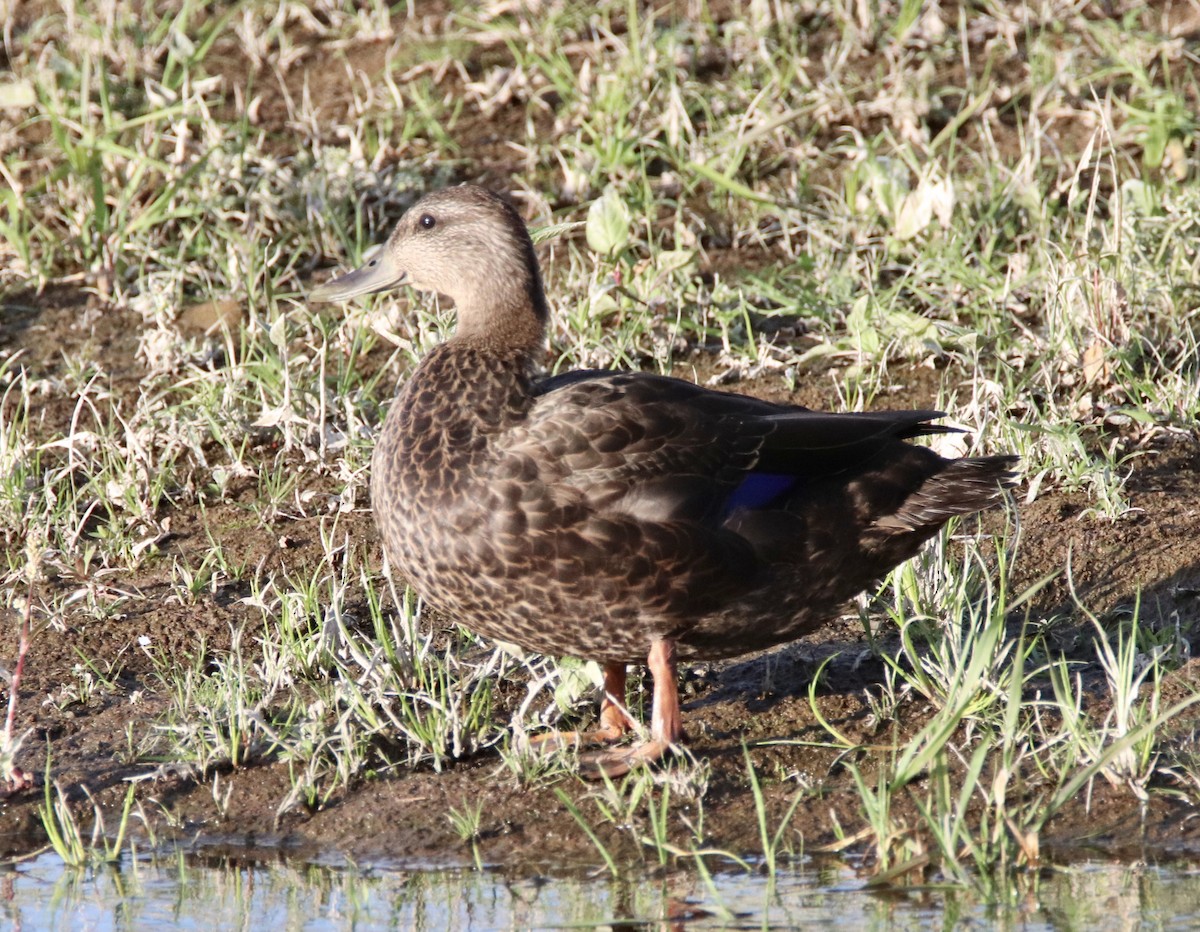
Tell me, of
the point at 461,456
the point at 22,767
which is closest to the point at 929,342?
the point at 461,456

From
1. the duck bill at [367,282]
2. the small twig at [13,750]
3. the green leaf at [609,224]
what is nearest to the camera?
the small twig at [13,750]

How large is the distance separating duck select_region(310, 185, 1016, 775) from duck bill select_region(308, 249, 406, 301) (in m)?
0.61

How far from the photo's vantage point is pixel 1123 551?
5164mm

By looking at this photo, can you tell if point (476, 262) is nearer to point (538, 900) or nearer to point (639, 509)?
point (639, 509)

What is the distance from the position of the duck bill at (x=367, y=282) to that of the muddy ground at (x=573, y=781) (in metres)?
0.74

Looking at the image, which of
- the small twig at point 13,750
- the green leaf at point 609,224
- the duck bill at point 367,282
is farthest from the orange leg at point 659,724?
the green leaf at point 609,224

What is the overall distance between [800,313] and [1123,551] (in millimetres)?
1591

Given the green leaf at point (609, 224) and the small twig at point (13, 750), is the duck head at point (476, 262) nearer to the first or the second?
the green leaf at point (609, 224)

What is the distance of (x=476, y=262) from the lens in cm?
498

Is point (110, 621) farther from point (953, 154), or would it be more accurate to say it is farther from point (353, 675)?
point (953, 154)

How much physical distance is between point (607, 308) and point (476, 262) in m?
1.29

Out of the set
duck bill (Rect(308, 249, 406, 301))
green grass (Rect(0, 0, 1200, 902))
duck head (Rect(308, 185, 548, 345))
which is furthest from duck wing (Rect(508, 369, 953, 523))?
duck bill (Rect(308, 249, 406, 301))

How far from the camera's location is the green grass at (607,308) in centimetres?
438

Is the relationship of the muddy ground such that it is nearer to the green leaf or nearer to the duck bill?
the duck bill
